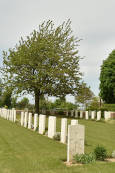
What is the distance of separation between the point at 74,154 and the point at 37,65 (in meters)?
21.3

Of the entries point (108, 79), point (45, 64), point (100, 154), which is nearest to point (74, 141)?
point (100, 154)

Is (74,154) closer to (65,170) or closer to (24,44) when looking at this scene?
(65,170)

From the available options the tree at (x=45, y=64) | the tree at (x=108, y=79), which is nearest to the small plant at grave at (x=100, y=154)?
the tree at (x=45, y=64)

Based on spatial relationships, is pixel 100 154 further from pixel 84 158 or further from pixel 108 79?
pixel 108 79

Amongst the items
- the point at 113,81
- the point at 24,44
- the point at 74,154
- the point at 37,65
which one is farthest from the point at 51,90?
the point at 74,154

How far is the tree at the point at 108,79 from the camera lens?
39737mm

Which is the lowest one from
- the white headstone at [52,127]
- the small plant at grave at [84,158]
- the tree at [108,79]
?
the small plant at grave at [84,158]

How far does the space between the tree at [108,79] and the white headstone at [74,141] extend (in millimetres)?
33697

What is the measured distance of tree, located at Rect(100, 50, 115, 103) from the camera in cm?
3974

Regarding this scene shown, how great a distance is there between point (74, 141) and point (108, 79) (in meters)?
34.9

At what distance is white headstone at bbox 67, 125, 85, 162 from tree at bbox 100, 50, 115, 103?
111 ft

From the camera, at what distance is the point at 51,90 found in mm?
26562

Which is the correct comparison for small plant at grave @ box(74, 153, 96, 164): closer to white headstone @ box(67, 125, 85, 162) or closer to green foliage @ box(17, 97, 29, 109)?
white headstone @ box(67, 125, 85, 162)

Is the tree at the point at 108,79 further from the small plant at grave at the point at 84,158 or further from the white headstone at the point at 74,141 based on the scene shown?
the small plant at grave at the point at 84,158
